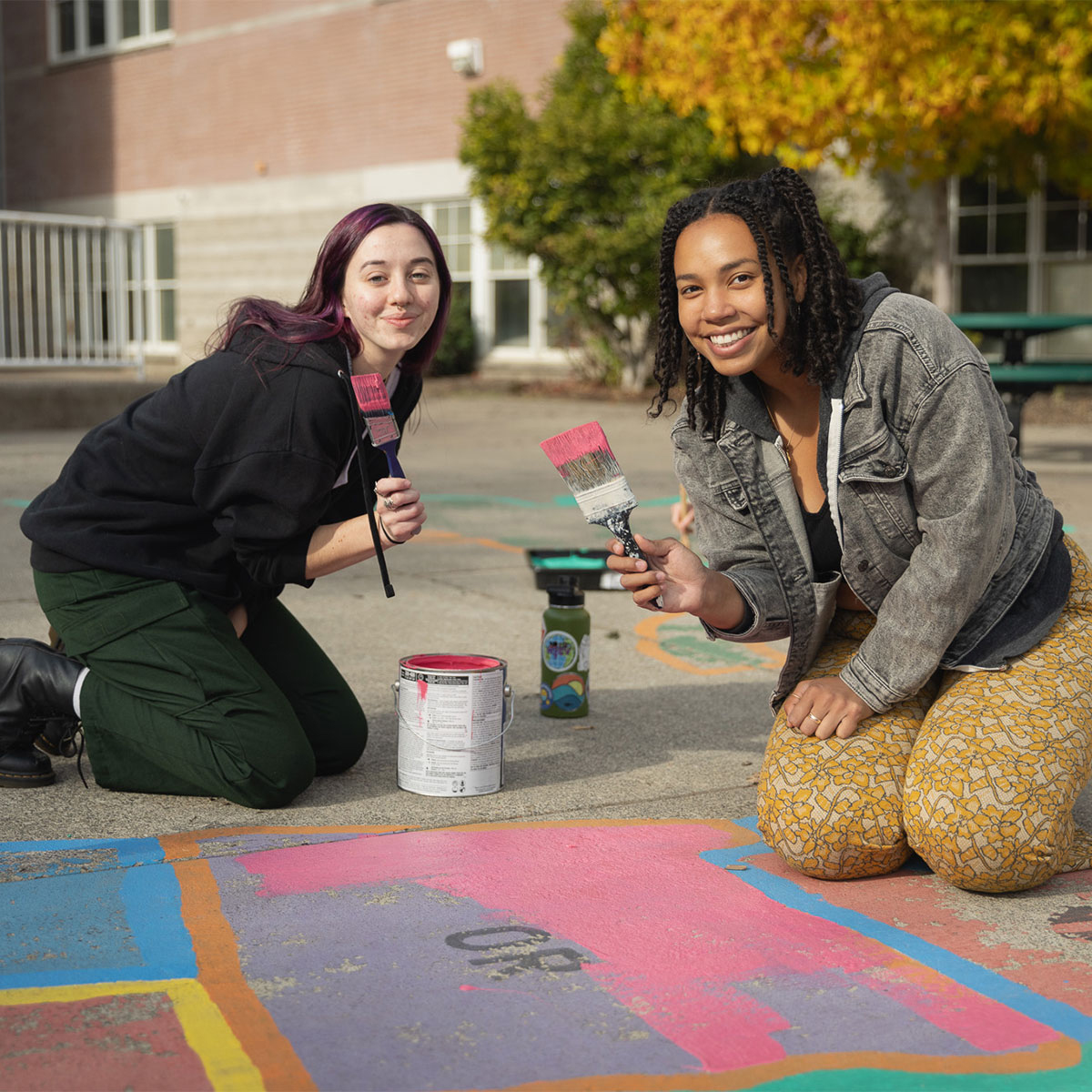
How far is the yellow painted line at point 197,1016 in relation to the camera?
2145 millimetres

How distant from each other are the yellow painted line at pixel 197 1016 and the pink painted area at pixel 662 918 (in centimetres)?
45

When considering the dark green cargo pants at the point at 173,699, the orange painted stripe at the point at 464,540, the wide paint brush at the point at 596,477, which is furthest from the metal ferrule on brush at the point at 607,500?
the orange painted stripe at the point at 464,540

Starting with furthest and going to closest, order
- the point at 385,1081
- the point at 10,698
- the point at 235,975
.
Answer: the point at 10,698, the point at 235,975, the point at 385,1081

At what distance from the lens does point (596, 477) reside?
117 inches

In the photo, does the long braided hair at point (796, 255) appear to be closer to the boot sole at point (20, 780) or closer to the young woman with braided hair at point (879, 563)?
the young woman with braided hair at point (879, 563)

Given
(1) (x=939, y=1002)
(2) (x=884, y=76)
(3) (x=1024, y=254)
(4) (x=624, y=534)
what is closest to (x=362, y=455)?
(4) (x=624, y=534)

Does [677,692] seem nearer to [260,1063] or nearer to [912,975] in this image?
[912,975]

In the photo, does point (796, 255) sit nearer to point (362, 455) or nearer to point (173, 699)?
point (362, 455)

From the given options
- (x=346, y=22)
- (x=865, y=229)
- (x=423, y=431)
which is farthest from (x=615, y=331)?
(x=346, y=22)

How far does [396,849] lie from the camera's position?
124 inches

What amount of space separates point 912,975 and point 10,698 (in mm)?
2219

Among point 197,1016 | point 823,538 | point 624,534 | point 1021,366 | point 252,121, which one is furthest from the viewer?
point 252,121

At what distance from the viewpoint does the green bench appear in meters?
9.32

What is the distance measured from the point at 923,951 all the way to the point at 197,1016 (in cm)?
131
